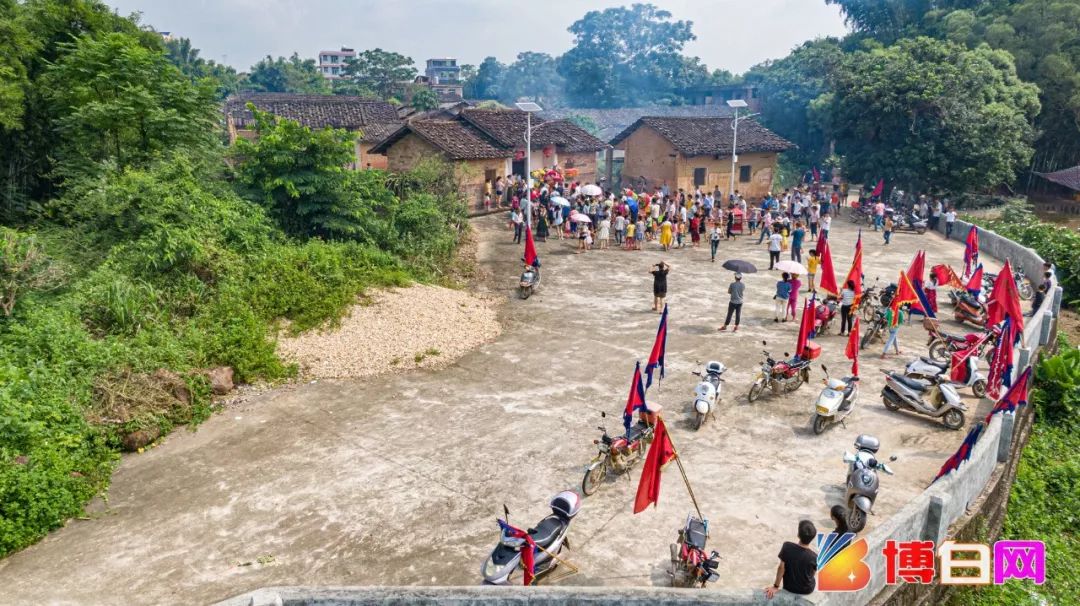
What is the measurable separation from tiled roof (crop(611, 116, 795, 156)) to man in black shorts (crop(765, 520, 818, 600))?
30145 millimetres

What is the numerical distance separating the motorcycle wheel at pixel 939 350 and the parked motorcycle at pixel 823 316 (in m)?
2.07

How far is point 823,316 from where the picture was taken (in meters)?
15.4

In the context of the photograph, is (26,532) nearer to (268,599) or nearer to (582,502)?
(268,599)

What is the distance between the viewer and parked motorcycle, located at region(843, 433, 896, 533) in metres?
8.51

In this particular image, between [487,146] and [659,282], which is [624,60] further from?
[659,282]

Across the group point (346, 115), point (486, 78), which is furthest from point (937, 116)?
point (486, 78)

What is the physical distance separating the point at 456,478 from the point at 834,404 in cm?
573

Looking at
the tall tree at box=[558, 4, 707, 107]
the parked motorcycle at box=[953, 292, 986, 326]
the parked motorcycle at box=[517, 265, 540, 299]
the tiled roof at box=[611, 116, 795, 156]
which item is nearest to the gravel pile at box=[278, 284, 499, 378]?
the parked motorcycle at box=[517, 265, 540, 299]

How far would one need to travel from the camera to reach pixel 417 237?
20672 millimetres

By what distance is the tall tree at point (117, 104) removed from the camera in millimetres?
18469

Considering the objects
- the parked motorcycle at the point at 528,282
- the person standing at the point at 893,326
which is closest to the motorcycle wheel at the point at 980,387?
the person standing at the point at 893,326

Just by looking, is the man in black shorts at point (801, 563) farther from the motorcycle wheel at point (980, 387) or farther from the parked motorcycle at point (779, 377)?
the motorcycle wheel at point (980, 387)

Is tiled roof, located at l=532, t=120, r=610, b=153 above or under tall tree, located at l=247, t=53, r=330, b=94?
under

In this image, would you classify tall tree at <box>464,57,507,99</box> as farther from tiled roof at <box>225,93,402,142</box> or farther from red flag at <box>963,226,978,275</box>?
red flag at <box>963,226,978,275</box>
